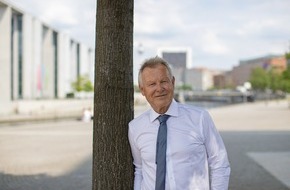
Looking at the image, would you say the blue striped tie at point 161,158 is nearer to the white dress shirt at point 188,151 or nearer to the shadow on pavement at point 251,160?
the white dress shirt at point 188,151

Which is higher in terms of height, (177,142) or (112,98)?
(112,98)

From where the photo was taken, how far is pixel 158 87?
8.01 feet

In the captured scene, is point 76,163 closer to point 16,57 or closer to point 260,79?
point 16,57

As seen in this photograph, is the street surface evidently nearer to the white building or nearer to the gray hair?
the gray hair

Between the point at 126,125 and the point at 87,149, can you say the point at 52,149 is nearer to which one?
the point at 87,149

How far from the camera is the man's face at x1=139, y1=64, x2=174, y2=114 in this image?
8.04ft

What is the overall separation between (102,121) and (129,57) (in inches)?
21.8

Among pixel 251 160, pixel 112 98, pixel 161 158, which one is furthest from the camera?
pixel 251 160

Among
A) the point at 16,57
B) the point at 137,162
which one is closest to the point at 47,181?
the point at 137,162

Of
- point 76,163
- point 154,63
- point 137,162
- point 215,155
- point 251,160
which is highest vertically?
point 154,63

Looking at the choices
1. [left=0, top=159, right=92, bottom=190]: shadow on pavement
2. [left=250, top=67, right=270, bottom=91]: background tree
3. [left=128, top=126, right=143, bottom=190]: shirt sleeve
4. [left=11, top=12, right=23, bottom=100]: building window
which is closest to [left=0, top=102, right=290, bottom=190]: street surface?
[left=0, top=159, right=92, bottom=190]: shadow on pavement

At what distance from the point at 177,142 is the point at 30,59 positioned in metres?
63.9

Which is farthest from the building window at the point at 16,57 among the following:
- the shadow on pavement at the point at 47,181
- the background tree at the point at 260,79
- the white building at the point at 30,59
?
the background tree at the point at 260,79

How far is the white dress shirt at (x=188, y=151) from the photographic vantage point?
7.74 feet
